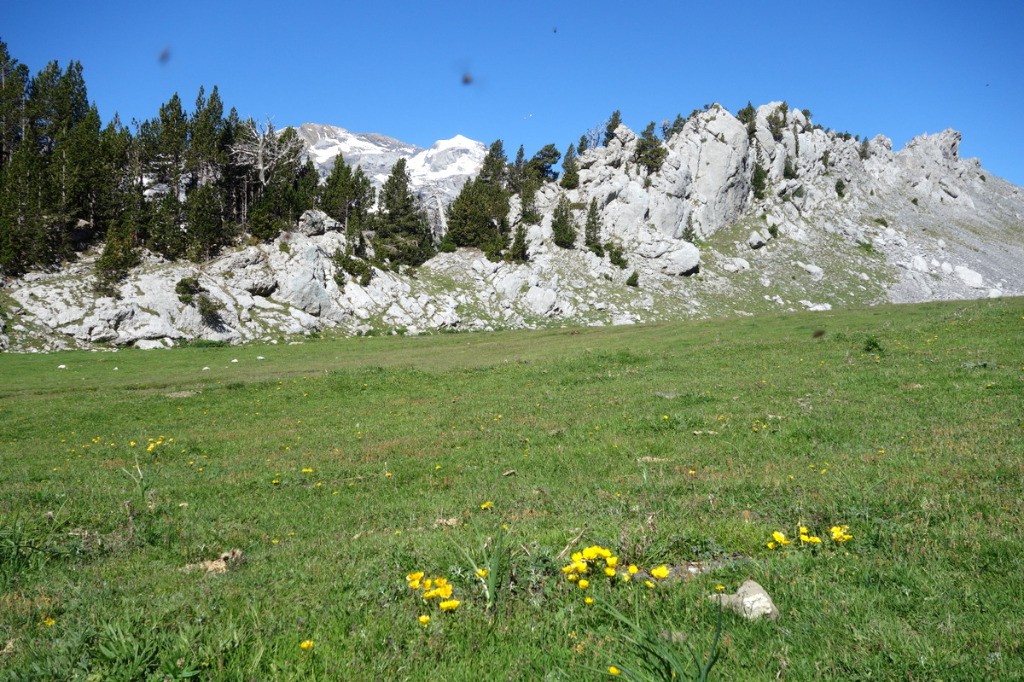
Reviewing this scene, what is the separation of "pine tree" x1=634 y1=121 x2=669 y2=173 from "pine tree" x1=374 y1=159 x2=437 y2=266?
51.5 m

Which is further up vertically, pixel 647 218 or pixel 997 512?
pixel 647 218

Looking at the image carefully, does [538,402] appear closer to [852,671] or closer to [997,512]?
[997,512]

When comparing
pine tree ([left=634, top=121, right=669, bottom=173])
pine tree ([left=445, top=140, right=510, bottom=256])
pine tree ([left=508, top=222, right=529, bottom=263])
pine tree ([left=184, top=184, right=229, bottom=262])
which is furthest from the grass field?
pine tree ([left=634, top=121, right=669, bottom=173])

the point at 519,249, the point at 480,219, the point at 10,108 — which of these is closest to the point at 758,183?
the point at 519,249

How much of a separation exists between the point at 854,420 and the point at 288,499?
13147mm

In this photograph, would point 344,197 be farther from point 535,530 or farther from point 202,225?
point 535,530

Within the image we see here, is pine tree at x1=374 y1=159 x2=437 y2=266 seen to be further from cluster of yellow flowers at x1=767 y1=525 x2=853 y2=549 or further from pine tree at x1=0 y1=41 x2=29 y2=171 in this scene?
cluster of yellow flowers at x1=767 y1=525 x2=853 y2=549

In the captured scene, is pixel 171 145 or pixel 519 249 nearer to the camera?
pixel 171 145

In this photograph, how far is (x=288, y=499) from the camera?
37.9ft

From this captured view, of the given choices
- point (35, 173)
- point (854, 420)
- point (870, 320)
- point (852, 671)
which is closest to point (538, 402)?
point (854, 420)

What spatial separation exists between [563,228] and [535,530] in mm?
99560

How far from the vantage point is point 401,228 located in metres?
97.1

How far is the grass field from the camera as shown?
189 inches

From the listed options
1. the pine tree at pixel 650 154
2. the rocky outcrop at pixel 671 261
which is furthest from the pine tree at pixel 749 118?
the pine tree at pixel 650 154
